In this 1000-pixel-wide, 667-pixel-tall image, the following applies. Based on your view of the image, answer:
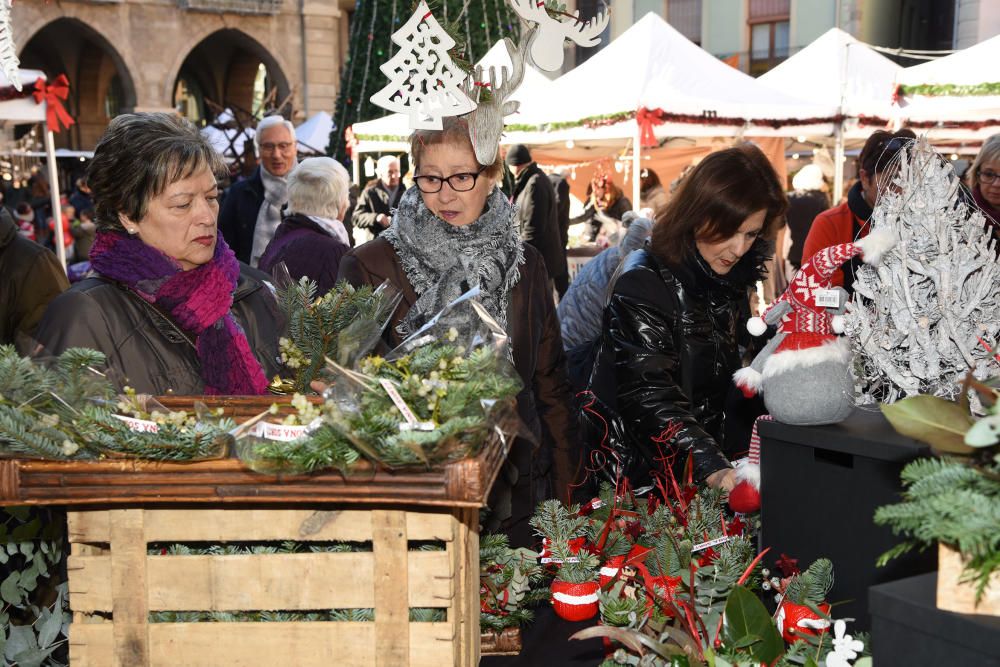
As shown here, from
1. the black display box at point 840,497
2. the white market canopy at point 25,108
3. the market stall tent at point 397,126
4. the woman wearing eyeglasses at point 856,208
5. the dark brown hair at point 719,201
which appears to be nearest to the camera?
the black display box at point 840,497

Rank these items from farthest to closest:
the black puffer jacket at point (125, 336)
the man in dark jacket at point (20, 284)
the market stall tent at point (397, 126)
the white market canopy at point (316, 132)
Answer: the white market canopy at point (316, 132)
the market stall tent at point (397, 126)
the man in dark jacket at point (20, 284)
the black puffer jacket at point (125, 336)

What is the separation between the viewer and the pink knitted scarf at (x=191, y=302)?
5.74ft

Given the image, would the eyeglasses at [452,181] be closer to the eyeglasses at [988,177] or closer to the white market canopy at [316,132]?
the eyeglasses at [988,177]

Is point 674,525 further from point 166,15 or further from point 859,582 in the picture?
point 166,15

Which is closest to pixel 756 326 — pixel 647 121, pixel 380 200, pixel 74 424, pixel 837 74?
pixel 74 424

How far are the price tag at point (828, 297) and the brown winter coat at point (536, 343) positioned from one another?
0.69 meters

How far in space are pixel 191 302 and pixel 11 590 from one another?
0.59 metres

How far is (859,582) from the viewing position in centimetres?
125

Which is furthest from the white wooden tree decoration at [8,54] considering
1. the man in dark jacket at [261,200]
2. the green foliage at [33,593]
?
the man in dark jacket at [261,200]

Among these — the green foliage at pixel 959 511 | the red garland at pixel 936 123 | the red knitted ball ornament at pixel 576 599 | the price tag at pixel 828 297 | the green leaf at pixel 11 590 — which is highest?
the red garland at pixel 936 123

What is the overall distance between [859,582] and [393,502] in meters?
0.65

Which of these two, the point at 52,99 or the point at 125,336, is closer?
the point at 125,336

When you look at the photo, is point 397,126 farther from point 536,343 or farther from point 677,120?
point 536,343

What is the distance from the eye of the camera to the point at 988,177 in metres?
3.38
